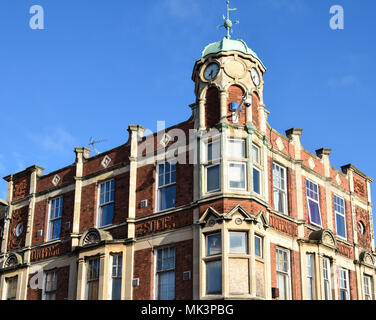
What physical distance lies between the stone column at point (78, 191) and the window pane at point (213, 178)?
7.34m

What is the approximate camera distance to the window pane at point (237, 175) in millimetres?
24844

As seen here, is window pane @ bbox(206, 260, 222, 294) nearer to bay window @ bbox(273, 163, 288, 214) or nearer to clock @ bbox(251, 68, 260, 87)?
bay window @ bbox(273, 163, 288, 214)

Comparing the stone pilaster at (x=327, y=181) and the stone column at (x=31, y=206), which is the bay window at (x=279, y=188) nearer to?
the stone pilaster at (x=327, y=181)

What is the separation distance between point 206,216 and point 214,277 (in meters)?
2.29

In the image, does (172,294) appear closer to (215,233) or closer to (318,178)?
(215,233)

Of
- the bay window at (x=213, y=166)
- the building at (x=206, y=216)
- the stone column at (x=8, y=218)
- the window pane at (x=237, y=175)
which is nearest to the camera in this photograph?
the building at (x=206, y=216)

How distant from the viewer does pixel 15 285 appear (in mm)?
31266

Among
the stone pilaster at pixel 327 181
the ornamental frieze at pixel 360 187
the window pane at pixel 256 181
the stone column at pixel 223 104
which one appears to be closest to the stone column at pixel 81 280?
the window pane at pixel 256 181

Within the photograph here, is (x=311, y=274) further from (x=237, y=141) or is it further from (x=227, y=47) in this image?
(x=227, y=47)

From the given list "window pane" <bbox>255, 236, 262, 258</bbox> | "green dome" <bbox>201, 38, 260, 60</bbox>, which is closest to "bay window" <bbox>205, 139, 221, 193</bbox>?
"window pane" <bbox>255, 236, 262, 258</bbox>

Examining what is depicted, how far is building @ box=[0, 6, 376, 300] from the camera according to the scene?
958 inches

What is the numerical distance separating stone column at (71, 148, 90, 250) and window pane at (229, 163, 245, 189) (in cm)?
826

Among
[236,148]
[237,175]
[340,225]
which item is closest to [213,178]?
[237,175]
